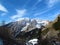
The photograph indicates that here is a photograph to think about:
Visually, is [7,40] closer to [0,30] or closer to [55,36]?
[0,30]

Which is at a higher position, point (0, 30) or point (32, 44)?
point (0, 30)

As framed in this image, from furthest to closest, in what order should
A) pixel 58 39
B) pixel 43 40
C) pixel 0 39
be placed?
1. pixel 0 39
2. pixel 43 40
3. pixel 58 39

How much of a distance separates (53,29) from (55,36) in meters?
3.22

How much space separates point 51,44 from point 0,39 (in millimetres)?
29622

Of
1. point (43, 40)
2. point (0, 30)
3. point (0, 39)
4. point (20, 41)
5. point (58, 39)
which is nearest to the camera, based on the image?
point (58, 39)

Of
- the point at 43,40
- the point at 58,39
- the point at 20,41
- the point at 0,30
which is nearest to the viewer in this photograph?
the point at 58,39

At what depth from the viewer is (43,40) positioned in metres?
36.6

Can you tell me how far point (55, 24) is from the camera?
38375 mm

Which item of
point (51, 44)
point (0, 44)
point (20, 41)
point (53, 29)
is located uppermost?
point (20, 41)

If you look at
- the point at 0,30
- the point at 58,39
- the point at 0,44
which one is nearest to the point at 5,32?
the point at 0,30

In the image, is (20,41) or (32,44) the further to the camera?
(20,41)

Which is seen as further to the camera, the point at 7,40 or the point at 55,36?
the point at 7,40

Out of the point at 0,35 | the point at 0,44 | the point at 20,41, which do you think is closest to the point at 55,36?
the point at 0,44

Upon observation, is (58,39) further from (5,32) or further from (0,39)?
(5,32)
